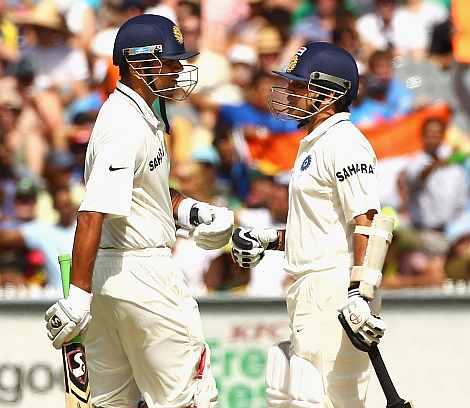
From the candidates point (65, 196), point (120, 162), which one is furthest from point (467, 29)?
point (120, 162)

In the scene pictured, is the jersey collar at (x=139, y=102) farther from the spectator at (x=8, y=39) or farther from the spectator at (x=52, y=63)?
the spectator at (x=8, y=39)

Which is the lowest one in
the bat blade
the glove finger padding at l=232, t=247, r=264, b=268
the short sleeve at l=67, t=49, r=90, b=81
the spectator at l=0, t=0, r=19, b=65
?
the bat blade

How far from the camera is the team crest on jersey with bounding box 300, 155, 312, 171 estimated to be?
5.01m

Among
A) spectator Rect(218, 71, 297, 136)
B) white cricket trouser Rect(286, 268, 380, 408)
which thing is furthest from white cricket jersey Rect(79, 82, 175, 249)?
spectator Rect(218, 71, 297, 136)

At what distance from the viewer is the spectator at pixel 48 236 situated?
7.98 metres

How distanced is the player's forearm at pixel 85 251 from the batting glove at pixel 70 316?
36 mm

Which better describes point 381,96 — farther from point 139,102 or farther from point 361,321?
point 361,321

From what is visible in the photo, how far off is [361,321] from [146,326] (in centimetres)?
82

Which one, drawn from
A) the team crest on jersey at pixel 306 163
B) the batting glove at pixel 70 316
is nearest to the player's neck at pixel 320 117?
the team crest on jersey at pixel 306 163

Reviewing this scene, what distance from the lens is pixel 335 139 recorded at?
496cm

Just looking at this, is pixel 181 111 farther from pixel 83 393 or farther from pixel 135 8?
pixel 83 393

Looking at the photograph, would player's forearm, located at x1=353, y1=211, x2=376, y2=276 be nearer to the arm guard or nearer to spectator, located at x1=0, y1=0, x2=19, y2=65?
the arm guard

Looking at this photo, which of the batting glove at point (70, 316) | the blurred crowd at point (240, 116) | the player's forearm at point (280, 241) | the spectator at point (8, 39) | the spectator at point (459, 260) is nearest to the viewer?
the batting glove at point (70, 316)

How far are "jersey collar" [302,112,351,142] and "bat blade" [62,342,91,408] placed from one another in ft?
4.70
